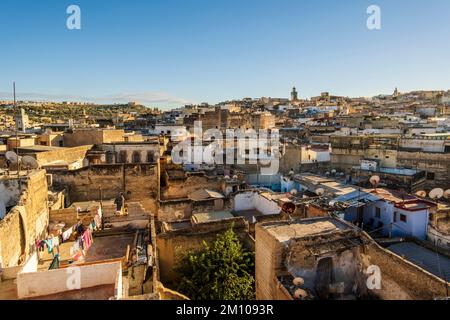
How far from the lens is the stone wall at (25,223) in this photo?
25.8 ft

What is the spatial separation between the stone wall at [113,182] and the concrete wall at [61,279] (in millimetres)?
10769

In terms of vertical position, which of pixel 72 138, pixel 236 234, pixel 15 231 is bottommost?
pixel 236 234

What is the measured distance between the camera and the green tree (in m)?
10.7

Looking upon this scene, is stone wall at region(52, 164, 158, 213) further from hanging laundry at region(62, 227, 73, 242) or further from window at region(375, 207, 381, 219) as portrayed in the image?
window at region(375, 207, 381, 219)

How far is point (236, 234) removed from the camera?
1289 centimetres

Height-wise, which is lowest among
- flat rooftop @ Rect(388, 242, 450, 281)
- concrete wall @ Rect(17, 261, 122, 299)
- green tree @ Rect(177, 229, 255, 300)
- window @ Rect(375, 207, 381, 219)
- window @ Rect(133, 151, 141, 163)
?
green tree @ Rect(177, 229, 255, 300)

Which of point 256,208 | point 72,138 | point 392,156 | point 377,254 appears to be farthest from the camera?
point 72,138

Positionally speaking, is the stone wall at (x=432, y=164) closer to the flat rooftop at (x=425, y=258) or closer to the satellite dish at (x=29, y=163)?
the flat rooftop at (x=425, y=258)

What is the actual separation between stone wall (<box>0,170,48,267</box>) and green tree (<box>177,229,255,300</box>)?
501 centimetres

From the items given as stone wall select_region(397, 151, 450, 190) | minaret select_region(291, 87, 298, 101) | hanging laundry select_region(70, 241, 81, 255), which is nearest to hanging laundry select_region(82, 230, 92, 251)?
hanging laundry select_region(70, 241, 81, 255)

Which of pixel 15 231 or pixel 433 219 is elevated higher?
pixel 15 231

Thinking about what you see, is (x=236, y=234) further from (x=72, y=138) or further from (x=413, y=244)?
(x=72, y=138)
